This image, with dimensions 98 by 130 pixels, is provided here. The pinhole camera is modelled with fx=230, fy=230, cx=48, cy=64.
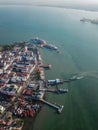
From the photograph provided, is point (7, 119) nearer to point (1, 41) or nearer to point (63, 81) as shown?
point (63, 81)

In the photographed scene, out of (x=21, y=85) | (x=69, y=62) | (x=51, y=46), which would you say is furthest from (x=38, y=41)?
(x=21, y=85)

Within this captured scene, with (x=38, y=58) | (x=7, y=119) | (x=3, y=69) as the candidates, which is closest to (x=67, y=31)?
(x=38, y=58)

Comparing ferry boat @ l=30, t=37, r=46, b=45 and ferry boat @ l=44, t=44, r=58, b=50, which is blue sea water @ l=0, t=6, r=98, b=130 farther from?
ferry boat @ l=30, t=37, r=46, b=45

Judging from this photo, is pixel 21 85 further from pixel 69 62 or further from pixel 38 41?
pixel 38 41

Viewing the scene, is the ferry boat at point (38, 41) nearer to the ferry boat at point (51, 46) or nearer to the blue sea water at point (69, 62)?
the ferry boat at point (51, 46)

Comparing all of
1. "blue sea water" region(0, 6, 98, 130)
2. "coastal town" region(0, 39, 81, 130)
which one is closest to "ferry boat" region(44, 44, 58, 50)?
"blue sea water" region(0, 6, 98, 130)

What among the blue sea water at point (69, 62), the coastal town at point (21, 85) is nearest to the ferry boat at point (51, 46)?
the blue sea water at point (69, 62)
